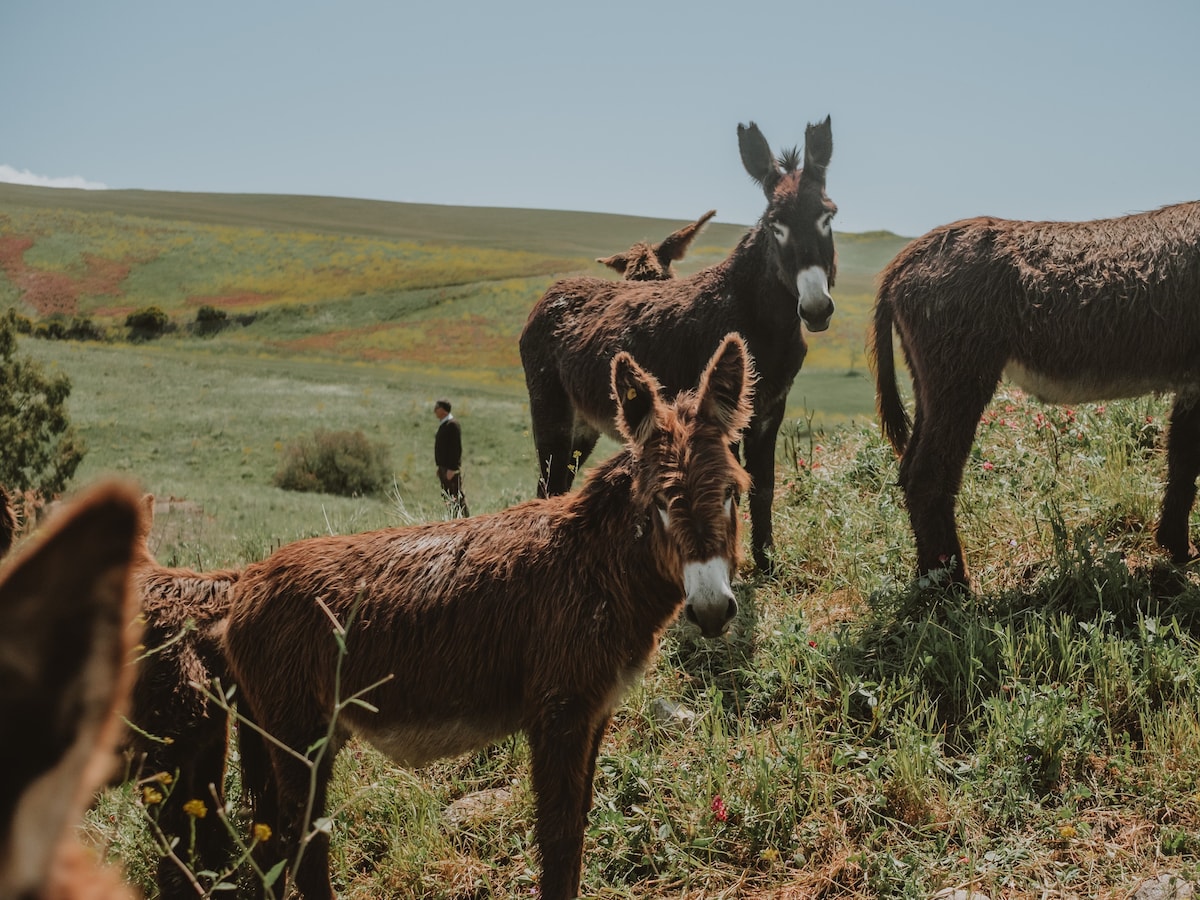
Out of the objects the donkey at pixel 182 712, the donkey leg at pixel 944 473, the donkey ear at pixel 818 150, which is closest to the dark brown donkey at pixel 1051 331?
the donkey leg at pixel 944 473

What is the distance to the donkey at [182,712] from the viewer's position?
3.45m

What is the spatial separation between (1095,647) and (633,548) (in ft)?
8.53

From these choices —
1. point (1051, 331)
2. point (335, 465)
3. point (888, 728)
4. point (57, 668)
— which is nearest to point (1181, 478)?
point (1051, 331)

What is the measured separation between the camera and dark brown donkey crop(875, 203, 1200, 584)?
16.1 ft

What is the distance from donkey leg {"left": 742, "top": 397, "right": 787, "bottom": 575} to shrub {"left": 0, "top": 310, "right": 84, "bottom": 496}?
21657mm

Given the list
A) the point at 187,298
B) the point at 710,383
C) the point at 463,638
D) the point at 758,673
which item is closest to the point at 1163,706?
the point at 758,673

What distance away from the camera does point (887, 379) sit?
225 inches

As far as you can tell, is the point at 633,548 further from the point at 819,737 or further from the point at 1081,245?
the point at 1081,245

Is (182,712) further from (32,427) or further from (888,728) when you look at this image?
(32,427)

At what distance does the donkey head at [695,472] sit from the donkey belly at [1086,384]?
2632mm

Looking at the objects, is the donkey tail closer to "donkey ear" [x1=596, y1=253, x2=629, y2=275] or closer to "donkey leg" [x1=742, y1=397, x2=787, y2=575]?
"donkey leg" [x1=742, y1=397, x2=787, y2=575]

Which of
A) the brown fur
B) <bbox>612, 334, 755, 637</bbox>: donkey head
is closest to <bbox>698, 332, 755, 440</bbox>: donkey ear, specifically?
<bbox>612, 334, 755, 637</bbox>: donkey head

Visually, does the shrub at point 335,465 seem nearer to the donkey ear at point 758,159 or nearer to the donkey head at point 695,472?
the donkey ear at point 758,159

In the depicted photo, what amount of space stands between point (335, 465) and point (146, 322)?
17992mm
